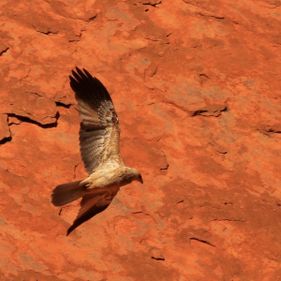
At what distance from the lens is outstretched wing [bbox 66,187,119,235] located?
8438 mm

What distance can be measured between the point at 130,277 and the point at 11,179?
5.61ft

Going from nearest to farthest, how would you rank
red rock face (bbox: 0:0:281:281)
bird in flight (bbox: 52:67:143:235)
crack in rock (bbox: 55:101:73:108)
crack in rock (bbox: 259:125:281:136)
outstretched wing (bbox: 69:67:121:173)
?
bird in flight (bbox: 52:67:143:235), outstretched wing (bbox: 69:67:121:173), red rock face (bbox: 0:0:281:281), crack in rock (bbox: 55:101:73:108), crack in rock (bbox: 259:125:281:136)

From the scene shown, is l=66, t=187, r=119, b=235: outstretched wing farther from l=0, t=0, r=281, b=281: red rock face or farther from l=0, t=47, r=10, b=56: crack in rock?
l=0, t=47, r=10, b=56: crack in rock

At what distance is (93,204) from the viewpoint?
28.7 ft

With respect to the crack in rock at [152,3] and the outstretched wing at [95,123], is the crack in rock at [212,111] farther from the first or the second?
the outstretched wing at [95,123]

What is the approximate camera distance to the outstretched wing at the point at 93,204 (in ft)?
27.7

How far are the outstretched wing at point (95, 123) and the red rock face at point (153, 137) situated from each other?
0.87m

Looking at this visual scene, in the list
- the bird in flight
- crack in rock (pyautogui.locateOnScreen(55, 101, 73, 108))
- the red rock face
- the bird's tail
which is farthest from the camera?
crack in rock (pyautogui.locateOnScreen(55, 101, 73, 108))

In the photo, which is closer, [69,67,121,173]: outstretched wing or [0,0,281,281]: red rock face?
[69,67,121,173]: outstretched wing

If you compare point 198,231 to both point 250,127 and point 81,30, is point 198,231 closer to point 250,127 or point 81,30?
point 250,127

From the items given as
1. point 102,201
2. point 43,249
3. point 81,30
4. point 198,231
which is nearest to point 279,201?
point 198,231

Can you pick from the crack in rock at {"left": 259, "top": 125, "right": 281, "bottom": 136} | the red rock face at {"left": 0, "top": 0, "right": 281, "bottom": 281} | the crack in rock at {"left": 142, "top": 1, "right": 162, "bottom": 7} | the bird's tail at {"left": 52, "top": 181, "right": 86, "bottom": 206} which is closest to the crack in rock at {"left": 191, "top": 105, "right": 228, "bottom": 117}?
the red rock face at {"left": 0, "top": 0, "right": 281, "bottom": 281}

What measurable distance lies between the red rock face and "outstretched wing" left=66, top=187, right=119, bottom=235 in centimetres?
9

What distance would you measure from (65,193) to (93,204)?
2.93 feet
